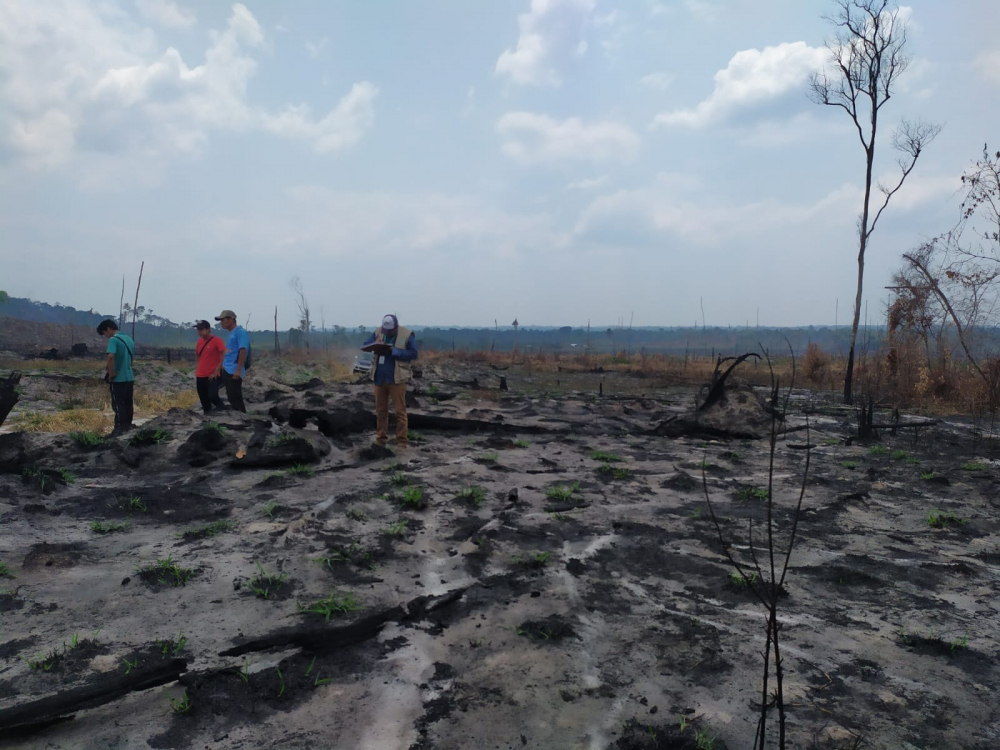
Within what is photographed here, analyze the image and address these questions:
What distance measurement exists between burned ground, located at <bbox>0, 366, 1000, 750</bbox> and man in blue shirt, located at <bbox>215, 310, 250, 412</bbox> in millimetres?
1467

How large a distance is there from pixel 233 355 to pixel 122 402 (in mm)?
1469

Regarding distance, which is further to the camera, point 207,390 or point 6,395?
point 207,390

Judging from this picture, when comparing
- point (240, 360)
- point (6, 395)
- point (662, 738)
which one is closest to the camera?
point (662, 738)

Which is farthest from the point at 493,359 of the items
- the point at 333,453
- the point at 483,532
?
the point at 483,532

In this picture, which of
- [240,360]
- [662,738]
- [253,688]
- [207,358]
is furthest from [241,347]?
[662,738]

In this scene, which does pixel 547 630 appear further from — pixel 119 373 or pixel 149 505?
pixel 119 373

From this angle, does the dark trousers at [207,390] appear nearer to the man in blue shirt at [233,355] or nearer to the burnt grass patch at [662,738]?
the man in blue shirt at [233,355]

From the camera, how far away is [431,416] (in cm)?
962

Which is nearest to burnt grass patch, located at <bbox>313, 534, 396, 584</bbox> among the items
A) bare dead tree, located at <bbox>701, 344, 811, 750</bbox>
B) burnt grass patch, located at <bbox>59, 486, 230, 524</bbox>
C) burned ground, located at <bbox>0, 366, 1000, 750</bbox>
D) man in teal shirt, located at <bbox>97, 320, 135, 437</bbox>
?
burned ground, located at <bbox>0, 366, 1000, 750</bbox>

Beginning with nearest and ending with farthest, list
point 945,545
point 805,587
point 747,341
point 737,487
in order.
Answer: point 805,587 → point 945,545 → point 737,487 → point 747,341

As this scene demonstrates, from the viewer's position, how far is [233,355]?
8.32m

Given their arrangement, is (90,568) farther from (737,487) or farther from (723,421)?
(723,421)

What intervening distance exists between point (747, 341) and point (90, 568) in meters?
89.2

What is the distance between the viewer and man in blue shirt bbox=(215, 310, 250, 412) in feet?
26.5
